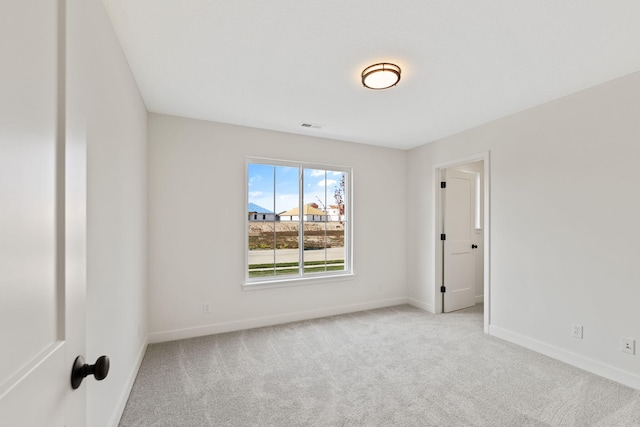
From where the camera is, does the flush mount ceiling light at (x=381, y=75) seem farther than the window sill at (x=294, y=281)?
No

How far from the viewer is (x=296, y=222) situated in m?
4.06

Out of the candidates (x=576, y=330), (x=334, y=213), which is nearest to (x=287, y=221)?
(x=334, y=213)

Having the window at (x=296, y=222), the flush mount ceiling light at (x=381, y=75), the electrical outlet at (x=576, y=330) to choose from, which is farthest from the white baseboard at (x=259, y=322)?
the flush mount ceiling light at (x=381, y=75)

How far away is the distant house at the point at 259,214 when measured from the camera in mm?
3760

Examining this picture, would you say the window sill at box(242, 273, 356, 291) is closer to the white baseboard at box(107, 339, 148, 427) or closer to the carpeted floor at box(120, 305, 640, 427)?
the carpeted floor at box(120, 305, 640, 427)

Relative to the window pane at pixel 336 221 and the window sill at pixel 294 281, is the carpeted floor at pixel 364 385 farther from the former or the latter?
the window pane at pixel 336 221

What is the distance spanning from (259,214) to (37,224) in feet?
10.7

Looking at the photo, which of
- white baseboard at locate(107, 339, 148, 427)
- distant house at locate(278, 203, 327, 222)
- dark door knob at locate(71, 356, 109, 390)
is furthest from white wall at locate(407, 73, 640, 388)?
white baseboard at locate(107, 339, 148, 427)

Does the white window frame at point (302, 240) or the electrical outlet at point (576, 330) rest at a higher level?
the white window frame at point (302, 240)

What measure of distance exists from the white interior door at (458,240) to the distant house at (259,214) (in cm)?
249

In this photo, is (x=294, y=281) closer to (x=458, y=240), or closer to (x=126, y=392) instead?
(x=126, y=392)

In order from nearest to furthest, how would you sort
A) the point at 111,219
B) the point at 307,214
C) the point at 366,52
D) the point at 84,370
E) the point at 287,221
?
the point at 84,370, the point at 111,219, the point at 366,52, the point at 287,221, the point at 307,214

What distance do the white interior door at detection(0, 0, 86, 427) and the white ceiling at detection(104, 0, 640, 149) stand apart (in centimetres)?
141

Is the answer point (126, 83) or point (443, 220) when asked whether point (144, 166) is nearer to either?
point (126, 83)
